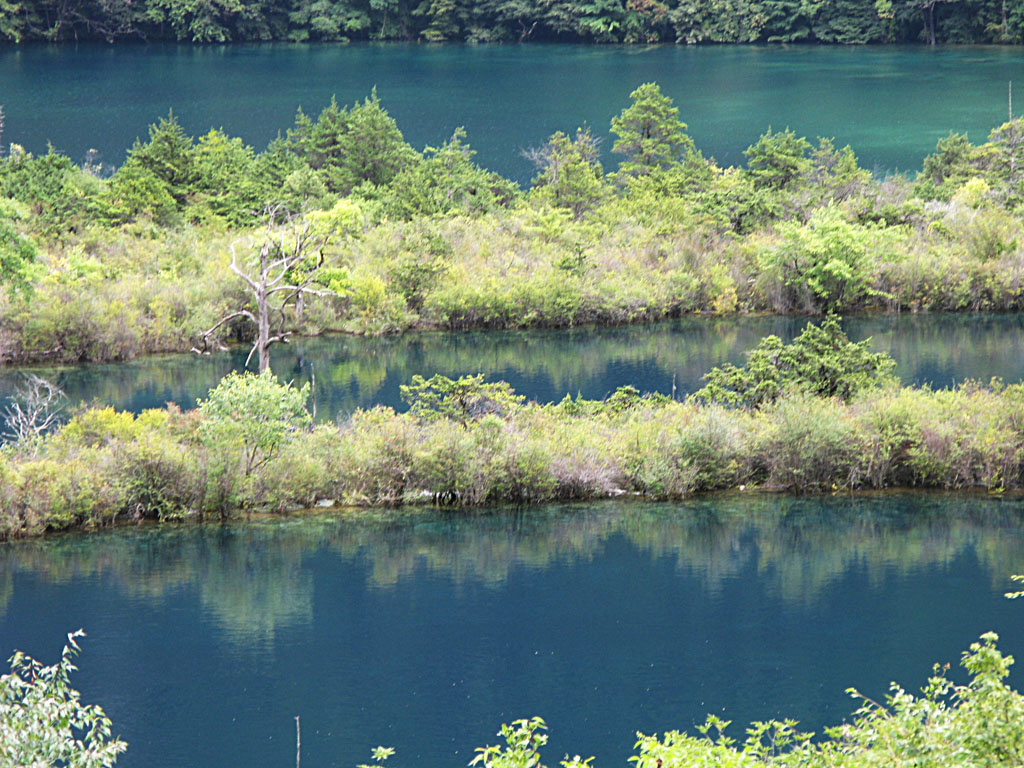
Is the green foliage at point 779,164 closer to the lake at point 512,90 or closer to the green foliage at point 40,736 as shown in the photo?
the lake at point 512,90

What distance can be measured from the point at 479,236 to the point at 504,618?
3023cm

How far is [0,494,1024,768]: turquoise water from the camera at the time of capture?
75.5 ft

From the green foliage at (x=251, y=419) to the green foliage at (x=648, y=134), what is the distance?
3422cm

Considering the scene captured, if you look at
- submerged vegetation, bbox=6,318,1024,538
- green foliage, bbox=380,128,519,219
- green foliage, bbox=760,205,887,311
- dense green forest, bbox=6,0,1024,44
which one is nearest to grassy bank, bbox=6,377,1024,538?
submerged vegetation, bbox=6,318,1024,538

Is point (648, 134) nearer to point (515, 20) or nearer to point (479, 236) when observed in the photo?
point (479, 236)

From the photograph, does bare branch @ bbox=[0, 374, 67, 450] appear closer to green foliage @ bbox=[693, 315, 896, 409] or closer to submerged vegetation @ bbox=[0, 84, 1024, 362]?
submerged vegetation @ bbox=[0, 84, 1024, 362]

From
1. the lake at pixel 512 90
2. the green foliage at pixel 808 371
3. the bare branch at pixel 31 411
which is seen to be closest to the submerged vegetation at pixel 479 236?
the bare branch at pixel 31 411

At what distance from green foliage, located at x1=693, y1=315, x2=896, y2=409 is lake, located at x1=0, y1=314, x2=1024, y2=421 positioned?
14.8 ft

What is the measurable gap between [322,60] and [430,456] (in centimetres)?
7823

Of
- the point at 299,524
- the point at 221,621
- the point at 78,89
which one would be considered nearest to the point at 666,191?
the point at 299,524

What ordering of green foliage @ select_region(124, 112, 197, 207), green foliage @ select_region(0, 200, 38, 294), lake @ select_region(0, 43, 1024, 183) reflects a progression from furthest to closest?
1. lake @ select_region(0, 43, 1024, 183)
2. green foliage @ select_region(124, 112, 197, 207)
3. green foliage @ select_region(0, 200, 38, 294)

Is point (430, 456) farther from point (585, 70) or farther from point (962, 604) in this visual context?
point (585, 70)

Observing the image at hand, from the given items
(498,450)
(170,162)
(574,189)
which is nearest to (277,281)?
(498,450)

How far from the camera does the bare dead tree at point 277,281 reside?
41062 mm
